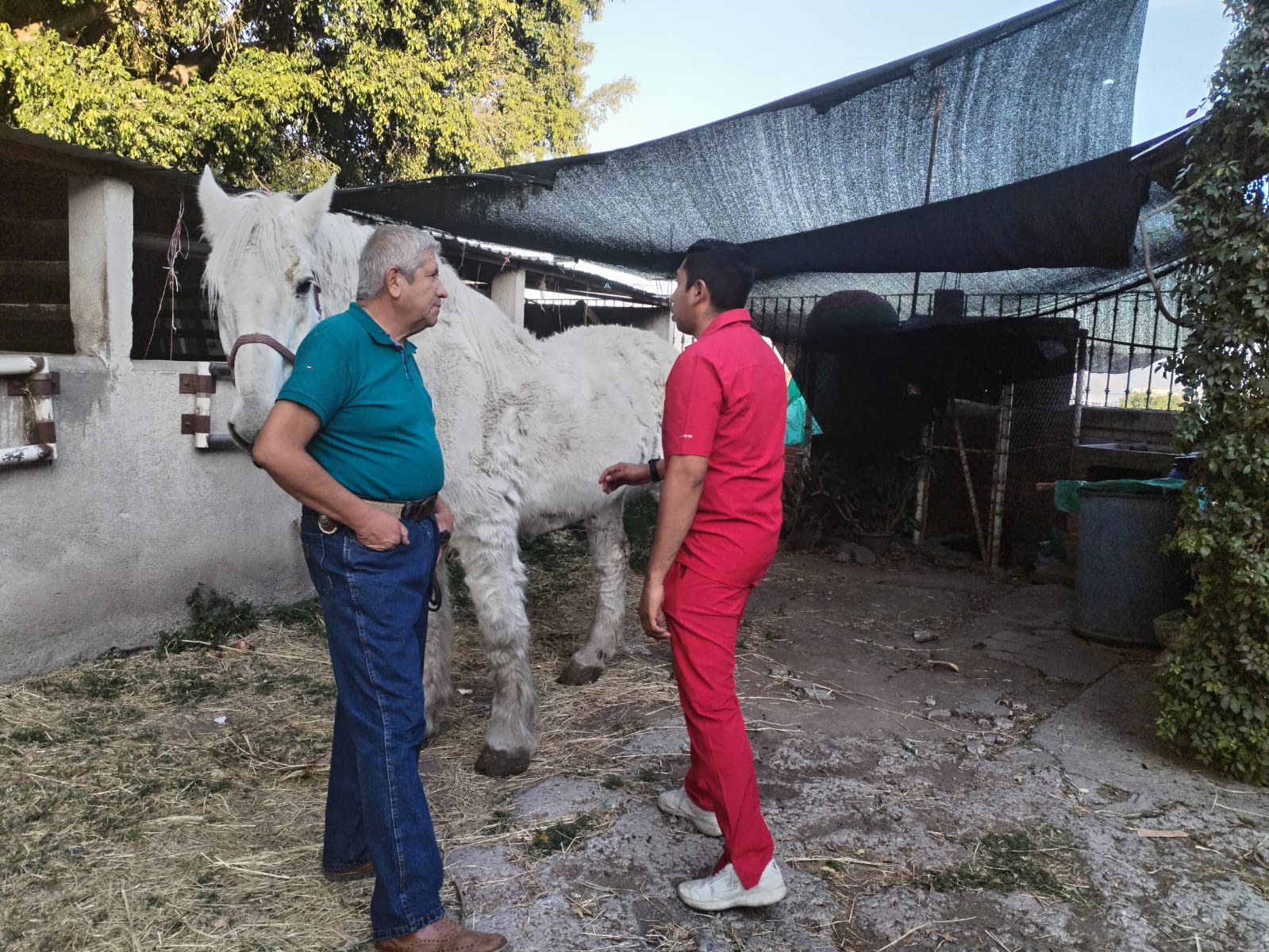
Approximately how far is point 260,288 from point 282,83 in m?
10.3

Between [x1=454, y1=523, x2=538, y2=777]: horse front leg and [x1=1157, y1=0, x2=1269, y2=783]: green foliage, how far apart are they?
275 cm

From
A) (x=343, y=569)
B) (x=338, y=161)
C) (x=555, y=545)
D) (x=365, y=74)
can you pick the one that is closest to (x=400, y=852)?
(x=343, y=569)

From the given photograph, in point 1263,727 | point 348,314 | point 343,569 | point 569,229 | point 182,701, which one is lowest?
point 182,701

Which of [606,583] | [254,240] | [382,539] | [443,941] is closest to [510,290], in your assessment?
[606,583]

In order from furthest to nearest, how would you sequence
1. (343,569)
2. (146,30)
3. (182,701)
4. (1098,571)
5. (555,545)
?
(146,30), (555,545), (1098,571), (182,701), (343,569)

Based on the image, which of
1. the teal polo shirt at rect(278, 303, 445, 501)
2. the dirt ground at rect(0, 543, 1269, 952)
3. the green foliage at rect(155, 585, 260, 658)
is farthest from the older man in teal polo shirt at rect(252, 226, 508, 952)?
the green foliage at rect(155, 585, 260, 658)

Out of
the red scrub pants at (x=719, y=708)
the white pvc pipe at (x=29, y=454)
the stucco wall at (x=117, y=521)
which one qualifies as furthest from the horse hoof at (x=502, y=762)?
the white pvc pipe at (x=29, y=454)

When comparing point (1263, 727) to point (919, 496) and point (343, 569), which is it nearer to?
point (343, 569)

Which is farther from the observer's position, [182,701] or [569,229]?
[569,229]

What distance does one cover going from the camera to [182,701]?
4.05 meters

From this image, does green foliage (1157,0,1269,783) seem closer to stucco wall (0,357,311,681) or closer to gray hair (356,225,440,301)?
gray hair (356,225,440,301)

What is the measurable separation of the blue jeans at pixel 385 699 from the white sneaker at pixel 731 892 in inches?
30.2

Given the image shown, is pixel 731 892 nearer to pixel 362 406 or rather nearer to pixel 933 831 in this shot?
pixel 933 831

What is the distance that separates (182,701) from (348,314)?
291 cm
